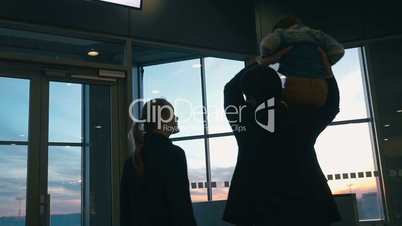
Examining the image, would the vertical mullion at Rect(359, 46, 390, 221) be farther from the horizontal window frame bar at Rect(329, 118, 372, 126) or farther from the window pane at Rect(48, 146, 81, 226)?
the window pane at Rect(48, 146, 81, 226)

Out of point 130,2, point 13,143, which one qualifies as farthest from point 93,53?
point 13,143

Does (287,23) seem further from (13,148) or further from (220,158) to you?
(220,158)

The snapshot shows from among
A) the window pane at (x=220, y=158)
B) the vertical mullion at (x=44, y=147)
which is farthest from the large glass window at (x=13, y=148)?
the window pane at (x=220, y=158)

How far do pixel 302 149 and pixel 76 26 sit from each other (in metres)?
4.00

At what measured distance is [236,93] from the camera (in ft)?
2.87

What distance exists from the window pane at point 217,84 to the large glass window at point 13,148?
249 cm

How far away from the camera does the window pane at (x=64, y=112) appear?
4184mm

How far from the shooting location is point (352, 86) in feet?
17.1

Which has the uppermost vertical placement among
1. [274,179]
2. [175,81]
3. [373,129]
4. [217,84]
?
[175,81]

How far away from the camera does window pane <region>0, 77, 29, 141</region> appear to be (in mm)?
3955

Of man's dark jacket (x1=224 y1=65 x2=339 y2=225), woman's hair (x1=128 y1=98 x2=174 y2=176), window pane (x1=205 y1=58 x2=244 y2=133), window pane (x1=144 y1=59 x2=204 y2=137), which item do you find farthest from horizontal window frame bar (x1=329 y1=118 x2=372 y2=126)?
man's dark jacket (x1=224 y1=65 x2=339 y2=225)

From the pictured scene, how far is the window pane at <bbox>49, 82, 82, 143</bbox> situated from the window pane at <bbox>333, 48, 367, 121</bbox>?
3.12m

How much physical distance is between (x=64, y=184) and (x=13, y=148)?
60cm

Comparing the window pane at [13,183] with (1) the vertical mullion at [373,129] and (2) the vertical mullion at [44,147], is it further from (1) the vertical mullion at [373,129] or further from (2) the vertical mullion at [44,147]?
(1) the vertical mullion at [373,129]
